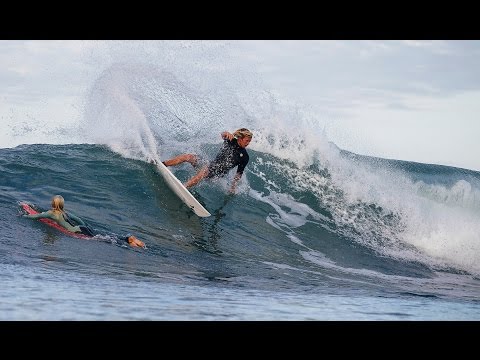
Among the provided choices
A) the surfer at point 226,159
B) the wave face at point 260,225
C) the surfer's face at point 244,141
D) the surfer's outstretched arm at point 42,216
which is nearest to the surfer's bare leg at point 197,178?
the surfer at point 226,159

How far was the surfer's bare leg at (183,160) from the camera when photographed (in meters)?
9.30

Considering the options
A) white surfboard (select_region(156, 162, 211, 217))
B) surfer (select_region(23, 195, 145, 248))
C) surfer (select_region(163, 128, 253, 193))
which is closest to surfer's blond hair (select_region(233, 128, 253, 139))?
surfer (select_region(163, 128, 253, 193))

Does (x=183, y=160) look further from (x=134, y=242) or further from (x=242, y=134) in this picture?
(x=134, y=242)

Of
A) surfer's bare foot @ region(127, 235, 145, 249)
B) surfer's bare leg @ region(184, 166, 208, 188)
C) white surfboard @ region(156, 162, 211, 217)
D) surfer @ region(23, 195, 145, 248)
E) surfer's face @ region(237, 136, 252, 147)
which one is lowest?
surfer's bare foot @ region(127, 235, 145, 249)

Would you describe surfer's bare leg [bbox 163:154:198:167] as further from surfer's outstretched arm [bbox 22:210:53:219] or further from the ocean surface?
surfer's outstretched arm [bbox 22:210:53:219]

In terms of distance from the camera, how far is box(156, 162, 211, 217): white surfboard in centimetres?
873

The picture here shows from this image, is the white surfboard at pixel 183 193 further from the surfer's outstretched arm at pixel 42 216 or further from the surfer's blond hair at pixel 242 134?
the surfer's outstretched arm at pixel 42 216

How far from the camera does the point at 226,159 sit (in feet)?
30.6

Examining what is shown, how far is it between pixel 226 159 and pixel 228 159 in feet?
0.12

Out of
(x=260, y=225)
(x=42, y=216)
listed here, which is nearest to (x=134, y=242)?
(x=42, y=216)

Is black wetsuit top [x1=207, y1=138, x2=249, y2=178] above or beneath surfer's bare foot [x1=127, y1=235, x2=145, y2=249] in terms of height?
above

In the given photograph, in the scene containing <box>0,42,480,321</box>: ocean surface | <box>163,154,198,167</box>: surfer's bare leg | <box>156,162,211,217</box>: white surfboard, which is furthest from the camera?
<box>163,154,198,167</box>: surfer's bare leg
